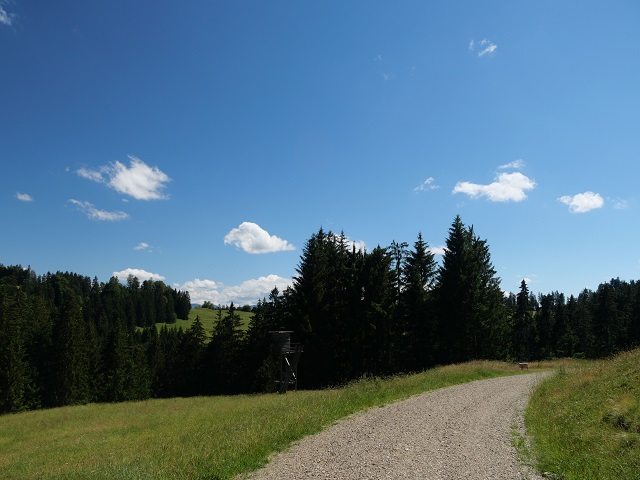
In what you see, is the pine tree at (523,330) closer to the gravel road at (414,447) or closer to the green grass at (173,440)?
the green grass at (173,440)

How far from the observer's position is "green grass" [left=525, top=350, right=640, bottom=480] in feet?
27.0

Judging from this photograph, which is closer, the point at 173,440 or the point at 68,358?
the point at 173,440

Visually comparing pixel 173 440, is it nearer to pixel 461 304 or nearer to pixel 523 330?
pixel 461 304

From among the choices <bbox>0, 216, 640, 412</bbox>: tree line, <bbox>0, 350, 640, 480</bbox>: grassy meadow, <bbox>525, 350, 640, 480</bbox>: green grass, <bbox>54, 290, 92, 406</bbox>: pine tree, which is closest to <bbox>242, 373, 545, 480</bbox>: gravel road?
<bbox>0, 350, 640, 480</bbox>: grassy meadow

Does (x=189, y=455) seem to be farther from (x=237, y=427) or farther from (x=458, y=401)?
(x=458, y=401)

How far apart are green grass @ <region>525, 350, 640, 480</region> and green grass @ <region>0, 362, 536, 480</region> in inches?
247

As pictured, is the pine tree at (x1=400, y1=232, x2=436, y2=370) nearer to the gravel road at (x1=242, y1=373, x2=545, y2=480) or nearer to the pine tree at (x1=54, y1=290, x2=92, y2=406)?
the gravel road at (x1=242, y1=373, x2=545, y2=480)

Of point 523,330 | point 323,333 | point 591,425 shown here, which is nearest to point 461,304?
point 323,333

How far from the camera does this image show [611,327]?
251ft

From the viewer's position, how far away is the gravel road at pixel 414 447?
865 cm

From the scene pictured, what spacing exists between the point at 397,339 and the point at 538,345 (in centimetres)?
5823

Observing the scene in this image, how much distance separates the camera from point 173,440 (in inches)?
516

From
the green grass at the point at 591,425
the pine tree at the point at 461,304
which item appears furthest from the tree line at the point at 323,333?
the green grass at the point at 591,425

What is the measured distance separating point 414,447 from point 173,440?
8.13 meters
